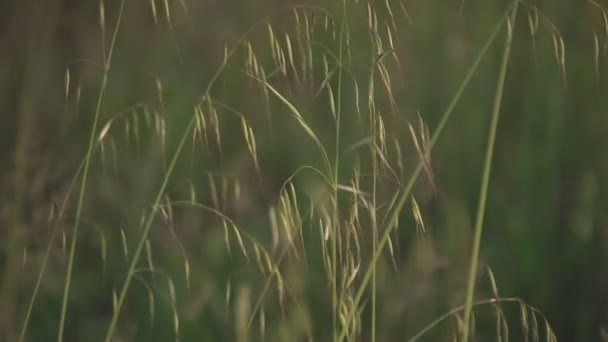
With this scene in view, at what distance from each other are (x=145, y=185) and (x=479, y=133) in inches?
23.0

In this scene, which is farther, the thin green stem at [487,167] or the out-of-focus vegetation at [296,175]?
the out-of-focus vegetation at [296,175]

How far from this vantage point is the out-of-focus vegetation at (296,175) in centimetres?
175

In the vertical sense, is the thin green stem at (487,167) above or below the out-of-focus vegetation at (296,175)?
above

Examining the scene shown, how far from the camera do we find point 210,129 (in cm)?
210

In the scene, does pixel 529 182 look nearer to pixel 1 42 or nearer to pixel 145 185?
pixel 145 185

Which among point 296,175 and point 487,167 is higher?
point 487,167

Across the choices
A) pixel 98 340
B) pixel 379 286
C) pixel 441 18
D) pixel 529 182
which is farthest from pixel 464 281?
pixel 441 18

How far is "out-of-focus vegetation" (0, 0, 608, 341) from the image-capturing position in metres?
1.75

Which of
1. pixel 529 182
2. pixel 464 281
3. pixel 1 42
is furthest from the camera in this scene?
pixel 1 42

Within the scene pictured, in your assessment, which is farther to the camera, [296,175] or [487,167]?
[296,175]

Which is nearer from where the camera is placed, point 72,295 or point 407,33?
point 72,295

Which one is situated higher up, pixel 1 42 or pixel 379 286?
pixel 1 42

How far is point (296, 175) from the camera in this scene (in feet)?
6.61

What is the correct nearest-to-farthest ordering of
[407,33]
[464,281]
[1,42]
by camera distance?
[464,281]
[407,33]
[1,42]
